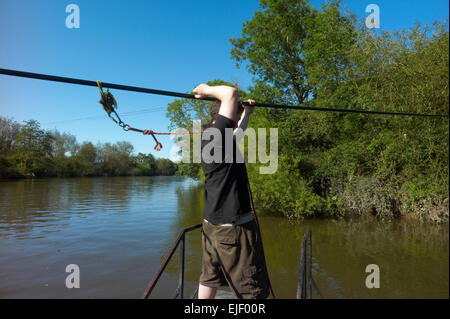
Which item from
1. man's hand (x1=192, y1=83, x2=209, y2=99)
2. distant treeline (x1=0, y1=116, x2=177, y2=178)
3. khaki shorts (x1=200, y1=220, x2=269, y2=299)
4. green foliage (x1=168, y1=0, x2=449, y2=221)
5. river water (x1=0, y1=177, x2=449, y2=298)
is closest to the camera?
khaki shorts (x1=200, y1=220, x2=269, y2=299)

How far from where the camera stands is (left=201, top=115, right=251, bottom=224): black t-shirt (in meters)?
2.01

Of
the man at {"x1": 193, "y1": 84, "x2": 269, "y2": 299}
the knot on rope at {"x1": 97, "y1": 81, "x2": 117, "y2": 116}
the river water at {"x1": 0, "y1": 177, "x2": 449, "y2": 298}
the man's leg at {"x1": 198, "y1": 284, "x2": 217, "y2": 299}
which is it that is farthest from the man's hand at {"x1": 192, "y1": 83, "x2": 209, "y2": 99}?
the river water at {"x1": 0, "y1": 177, "x2": 449, "y2": 298}

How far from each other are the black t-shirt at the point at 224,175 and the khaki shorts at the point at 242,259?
0.38 feet

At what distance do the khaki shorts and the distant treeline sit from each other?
3347cm

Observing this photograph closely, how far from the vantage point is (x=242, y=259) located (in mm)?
2025

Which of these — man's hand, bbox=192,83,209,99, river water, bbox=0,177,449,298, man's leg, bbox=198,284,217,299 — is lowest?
river water, bbox=0,177,449,298

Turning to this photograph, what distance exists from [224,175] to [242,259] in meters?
0.70

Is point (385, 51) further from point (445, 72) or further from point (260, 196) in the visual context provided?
point (445, 72)

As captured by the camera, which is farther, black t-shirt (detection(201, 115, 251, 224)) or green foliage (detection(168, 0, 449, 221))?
green foliage (detection(168, 0, 449, 221))

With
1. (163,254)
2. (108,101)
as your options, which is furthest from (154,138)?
(163,254)

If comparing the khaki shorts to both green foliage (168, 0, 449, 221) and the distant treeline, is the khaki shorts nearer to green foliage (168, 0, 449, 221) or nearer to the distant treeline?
green foliage (168, 0, 449, 221)

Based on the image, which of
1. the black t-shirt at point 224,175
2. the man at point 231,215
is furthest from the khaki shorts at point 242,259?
the black t-shirt at point 224,175

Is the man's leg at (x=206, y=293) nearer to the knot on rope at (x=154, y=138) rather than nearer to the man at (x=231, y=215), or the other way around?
the man at (x=231, y=215)

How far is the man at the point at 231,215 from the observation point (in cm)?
201
